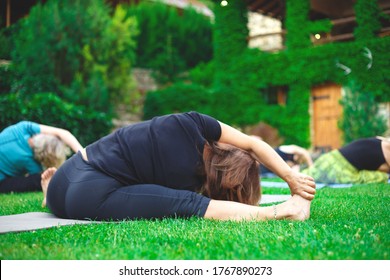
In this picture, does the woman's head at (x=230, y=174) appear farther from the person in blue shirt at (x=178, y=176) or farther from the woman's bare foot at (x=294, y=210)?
the woman's bare foot at (x=294, y=210)

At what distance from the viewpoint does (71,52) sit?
46.8 ft

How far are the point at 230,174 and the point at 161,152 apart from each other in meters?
0.53

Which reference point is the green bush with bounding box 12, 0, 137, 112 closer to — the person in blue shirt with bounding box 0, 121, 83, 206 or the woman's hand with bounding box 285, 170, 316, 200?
the person in blue shirt with bounding box 0, 121, 83, 206

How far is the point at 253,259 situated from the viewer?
213 centimetres

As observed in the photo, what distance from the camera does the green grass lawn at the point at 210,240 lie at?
2.18 meters

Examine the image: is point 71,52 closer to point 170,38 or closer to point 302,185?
point 170,38

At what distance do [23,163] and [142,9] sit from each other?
58.8 feet

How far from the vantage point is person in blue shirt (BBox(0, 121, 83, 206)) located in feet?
20.2

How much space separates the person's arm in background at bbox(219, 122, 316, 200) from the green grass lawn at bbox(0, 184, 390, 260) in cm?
24

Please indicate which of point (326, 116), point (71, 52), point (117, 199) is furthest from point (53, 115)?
A: point (326, 116)

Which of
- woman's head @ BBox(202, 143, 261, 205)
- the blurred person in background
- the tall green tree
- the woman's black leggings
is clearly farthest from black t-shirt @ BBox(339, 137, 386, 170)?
the tall green tree

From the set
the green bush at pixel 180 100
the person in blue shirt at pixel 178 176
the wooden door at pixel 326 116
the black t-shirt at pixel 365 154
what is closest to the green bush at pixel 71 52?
the green bush at pixel 180 100
